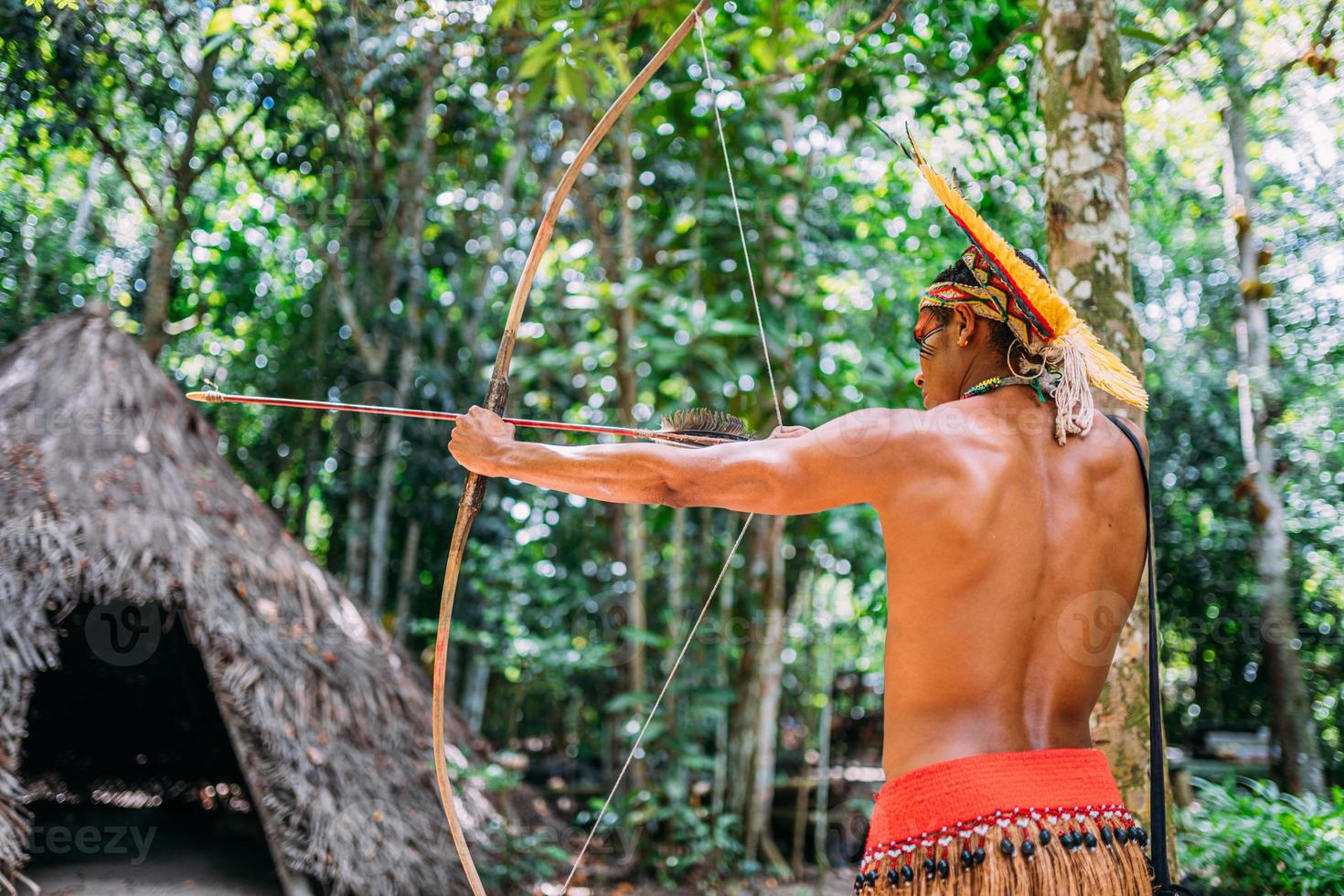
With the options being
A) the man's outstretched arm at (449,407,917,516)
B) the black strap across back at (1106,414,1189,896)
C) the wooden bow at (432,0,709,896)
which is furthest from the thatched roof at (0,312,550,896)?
the black strap across back at (1106,414,1189,896)

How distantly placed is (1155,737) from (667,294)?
4305mm

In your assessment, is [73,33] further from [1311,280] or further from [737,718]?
[1311,280]

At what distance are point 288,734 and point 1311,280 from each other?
692 centimetres

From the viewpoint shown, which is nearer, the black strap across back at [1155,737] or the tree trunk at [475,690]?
the black strap across back at [1155,737]

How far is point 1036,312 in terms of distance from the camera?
1.74 m

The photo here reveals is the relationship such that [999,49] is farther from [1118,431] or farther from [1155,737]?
[1155,737]

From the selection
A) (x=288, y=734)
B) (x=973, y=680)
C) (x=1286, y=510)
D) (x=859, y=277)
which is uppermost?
(x=859, y=277)

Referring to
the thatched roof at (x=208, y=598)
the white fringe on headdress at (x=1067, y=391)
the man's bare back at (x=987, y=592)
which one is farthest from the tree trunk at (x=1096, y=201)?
the thatched roof at (x=208, y=598)

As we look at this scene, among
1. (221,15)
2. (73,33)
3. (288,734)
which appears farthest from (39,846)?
(73,33)

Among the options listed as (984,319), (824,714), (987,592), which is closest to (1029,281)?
(984,319)

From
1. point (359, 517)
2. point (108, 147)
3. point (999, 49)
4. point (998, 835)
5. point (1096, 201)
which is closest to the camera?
point (998, 835)

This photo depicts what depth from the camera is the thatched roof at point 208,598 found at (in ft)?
12.4

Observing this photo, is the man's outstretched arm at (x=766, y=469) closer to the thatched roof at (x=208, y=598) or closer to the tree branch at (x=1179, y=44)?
the tree branch at (x=1179, y=44)

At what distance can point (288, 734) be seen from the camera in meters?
4.10
